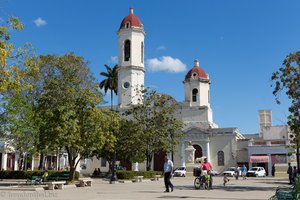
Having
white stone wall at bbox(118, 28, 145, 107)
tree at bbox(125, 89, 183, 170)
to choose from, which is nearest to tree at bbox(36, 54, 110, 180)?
tree at bbox(125, 89, 183, 170)

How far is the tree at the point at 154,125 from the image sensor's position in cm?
4422

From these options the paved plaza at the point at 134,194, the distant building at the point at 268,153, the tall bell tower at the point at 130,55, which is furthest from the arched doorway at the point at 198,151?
the paved plaza at the point at 134,194

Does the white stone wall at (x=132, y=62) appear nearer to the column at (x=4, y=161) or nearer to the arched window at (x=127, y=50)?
the arched window at (x=127, y=50)

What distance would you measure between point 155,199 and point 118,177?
2180cm

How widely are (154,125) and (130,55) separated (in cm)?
1894

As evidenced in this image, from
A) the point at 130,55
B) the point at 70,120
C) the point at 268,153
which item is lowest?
the point at 268,153

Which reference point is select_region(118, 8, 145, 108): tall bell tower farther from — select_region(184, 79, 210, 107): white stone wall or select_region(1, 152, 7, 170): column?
select_region(1, 152, 7, 170): column

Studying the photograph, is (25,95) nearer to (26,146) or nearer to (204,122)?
(26,146)

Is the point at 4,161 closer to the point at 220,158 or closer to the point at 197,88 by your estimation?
the point at 197,88

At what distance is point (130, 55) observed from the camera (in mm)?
61125

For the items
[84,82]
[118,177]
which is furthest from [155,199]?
[84,82]

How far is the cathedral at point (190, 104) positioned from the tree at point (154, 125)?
1150cm

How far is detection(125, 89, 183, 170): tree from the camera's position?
4422cm

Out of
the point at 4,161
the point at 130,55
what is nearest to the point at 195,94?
the point at 130,55
